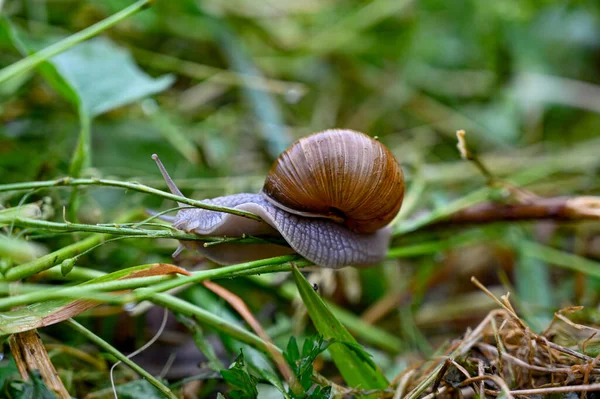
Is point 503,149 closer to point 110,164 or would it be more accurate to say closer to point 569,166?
point 569,166

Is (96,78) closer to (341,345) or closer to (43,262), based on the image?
(43,262)

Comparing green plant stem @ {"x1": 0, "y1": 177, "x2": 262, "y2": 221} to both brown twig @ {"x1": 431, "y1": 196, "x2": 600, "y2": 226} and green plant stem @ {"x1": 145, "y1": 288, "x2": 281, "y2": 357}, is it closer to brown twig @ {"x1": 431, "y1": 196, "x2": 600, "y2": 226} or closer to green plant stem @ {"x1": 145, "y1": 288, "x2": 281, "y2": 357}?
green plant stem @ {"x1": 145, "y1": 288, "x2": 281, "y2": 357}

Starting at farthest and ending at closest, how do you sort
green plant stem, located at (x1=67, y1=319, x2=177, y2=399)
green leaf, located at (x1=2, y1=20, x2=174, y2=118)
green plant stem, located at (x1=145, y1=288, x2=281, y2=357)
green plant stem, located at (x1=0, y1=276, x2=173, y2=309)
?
green leaf, located at (x1=2, y1=20, x2=174, y2=118), green plant stem, located at (x1=145, y1=288, x2=281, y2=357), green plant stem, located at (x1=67, y1=319, x2=177, y2=399), green plant stem, located at (x1=0, y1=276, x2=173, y2=309)

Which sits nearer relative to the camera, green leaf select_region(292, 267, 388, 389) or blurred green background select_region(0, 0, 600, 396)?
green leaf select_region(292, 267, 388, 389)

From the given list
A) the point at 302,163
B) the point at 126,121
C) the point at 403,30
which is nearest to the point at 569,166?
the point at 403,30

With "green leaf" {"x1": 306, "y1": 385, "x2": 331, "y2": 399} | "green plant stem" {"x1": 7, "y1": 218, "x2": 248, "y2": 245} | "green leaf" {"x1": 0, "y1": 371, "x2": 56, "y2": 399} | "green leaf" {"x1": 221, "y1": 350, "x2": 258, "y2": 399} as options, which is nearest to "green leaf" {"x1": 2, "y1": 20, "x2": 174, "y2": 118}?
"green plant stem" {"x1": 7, "y1": 218, "x2": 248, "y2": 245}

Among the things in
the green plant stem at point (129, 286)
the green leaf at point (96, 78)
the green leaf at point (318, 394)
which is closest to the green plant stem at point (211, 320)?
the green plant stem at point (129, 286)

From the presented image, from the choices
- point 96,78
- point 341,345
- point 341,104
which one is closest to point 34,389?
point 341,345

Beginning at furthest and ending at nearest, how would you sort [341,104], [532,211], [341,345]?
[341,104], [532,211], [341,345]
